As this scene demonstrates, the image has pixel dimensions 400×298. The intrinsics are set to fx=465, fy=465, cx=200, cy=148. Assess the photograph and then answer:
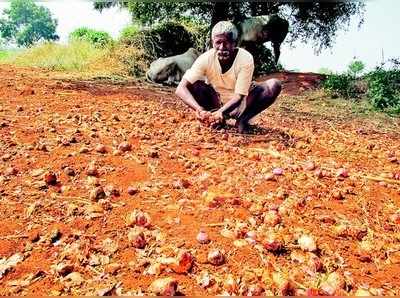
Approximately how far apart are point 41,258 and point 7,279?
0.17m

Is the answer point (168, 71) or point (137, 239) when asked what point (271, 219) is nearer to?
point (137, 239)

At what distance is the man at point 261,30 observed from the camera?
12898mm

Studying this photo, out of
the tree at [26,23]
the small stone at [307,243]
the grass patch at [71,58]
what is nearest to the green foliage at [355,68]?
the grass patch at [71,58]

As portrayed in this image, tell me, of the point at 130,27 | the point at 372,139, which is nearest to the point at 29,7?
the point at 130,27

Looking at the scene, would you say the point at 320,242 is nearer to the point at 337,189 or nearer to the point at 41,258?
the point at 337,189

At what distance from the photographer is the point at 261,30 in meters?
13.0

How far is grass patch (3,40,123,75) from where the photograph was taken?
10305mm

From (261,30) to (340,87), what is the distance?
3.84m

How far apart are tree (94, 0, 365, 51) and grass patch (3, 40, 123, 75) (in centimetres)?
192

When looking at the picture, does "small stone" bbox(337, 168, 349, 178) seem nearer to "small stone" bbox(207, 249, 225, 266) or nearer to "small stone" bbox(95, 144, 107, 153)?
"small stone" bbox(207, 249, 225, 266)

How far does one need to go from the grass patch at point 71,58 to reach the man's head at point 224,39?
20.1ft

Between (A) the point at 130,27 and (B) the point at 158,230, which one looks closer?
(B) the point at 158,230

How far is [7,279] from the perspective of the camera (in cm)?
190

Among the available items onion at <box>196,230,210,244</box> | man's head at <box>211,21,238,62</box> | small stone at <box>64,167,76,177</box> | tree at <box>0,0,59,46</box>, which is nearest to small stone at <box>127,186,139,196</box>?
small stone at <box>64,167,76,177</box>
